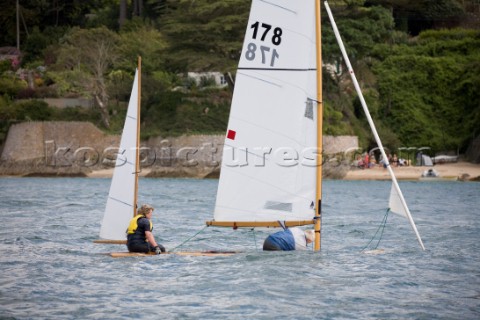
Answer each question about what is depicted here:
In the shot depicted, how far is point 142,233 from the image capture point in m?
21.0

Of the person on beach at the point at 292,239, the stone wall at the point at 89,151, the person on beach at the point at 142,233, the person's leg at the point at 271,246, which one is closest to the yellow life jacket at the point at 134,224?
the person on beach at the point at 142,233

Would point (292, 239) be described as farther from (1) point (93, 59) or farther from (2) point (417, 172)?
(1) point (93, 59)

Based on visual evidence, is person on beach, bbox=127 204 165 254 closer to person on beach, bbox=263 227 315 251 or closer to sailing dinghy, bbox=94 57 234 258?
sailing dinghy, bbox=94 57 234 258

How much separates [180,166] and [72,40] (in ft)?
35.2

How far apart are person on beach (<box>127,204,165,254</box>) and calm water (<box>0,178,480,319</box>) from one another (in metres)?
0.25

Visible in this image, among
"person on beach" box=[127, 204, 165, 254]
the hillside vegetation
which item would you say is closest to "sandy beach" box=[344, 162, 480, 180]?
the hillside vegetation

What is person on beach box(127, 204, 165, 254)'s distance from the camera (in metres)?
20.7

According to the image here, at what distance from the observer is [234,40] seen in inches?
2409

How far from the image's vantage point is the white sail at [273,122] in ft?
65.0

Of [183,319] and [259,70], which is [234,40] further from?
[183,319]

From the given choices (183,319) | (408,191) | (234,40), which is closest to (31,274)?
(183,319)

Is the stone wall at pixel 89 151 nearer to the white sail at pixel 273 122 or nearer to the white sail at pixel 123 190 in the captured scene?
the white sail at pixel 123 190

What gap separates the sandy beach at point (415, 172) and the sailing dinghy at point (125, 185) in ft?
120

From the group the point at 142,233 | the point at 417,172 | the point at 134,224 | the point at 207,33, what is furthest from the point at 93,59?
the point at 134,224
